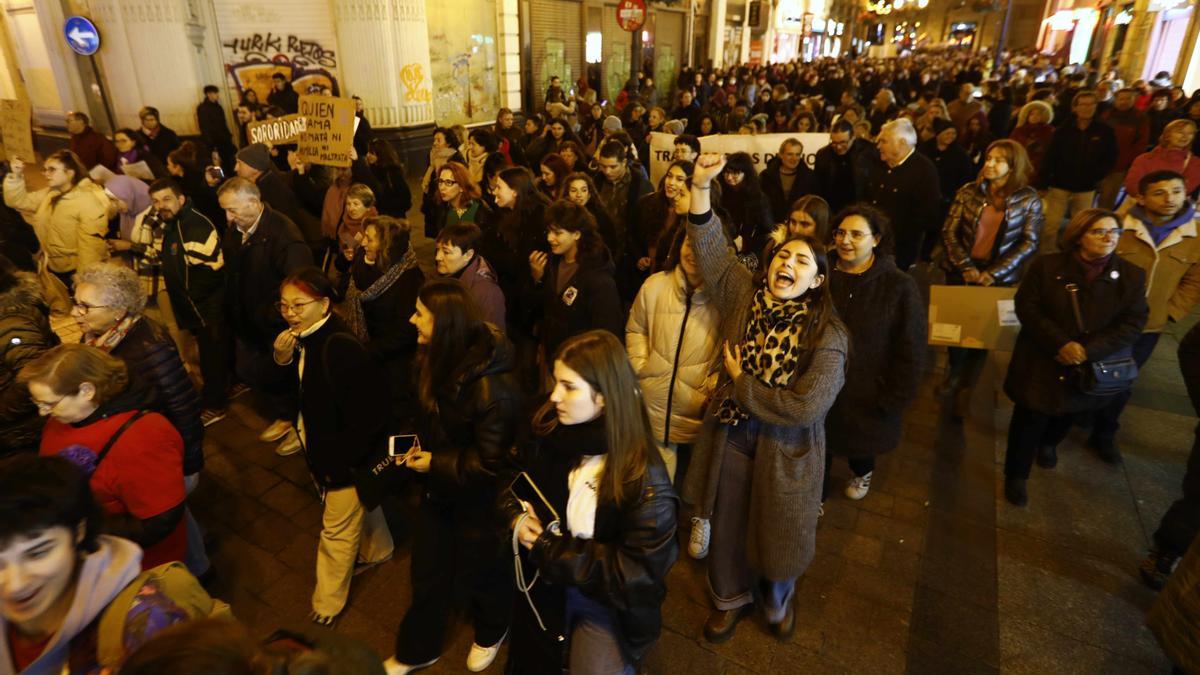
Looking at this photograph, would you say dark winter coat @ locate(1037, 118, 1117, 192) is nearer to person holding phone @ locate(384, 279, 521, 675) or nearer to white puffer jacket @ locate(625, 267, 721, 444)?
white puffer jacket @ locate(625, 267, 721, 444)

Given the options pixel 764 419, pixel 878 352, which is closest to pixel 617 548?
pixel 764 419

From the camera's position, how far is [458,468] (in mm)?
2682

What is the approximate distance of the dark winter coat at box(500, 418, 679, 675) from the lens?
208cm

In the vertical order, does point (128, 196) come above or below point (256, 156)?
below

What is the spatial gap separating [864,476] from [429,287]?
298 centimetres

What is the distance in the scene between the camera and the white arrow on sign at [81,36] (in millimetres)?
11781

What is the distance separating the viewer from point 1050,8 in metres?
44.8

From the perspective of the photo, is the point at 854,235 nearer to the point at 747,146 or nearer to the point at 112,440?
the point at 112,440

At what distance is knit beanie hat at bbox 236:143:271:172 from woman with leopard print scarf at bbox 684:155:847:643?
4.52 metres

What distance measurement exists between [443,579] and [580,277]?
1932 millimetres

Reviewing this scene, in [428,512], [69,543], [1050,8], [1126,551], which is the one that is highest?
[1050,8]

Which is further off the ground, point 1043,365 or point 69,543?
point 69,543

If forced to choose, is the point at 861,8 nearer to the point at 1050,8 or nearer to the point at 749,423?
the point at 1050,8

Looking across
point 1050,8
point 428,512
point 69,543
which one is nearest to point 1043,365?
point 428,512
